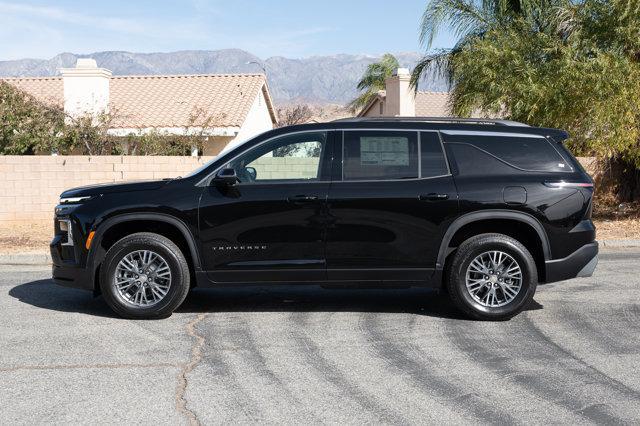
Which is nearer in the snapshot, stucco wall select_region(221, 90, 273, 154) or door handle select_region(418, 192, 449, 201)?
door handle select_region(418, 192, 449, 201)

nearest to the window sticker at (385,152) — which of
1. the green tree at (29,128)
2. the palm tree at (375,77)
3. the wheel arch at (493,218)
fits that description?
the wheel arch at (493,218)

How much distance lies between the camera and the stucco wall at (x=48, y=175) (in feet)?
58.3

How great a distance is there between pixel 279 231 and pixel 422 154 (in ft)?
5.37

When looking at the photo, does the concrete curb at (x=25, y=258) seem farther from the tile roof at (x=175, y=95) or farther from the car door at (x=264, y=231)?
the tile roof at (x=175, y=95)

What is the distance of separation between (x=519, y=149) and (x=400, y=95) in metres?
34.0

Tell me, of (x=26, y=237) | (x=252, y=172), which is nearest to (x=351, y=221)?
(x=252, y=172)

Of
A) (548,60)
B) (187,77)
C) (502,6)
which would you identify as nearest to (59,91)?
(187,77)

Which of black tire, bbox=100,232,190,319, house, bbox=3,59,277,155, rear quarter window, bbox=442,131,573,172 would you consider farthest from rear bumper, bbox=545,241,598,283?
house, bbox=3,59,277,155

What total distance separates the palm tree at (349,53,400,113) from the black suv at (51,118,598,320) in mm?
39876

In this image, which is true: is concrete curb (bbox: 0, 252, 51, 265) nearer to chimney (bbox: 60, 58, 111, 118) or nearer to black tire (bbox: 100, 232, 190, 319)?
black tire (bbox: 100, 232, 190, 319)

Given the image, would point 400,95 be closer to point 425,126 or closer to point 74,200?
point 425,126

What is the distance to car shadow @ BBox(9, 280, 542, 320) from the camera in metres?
8.70

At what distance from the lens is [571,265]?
812 cm

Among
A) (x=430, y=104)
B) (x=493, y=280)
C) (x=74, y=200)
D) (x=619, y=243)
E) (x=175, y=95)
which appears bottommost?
(x=619, y=243)
